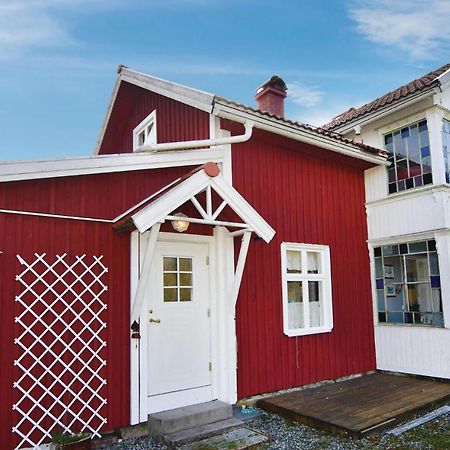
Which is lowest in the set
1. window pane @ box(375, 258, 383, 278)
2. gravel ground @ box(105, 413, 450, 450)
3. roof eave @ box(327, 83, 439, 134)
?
gravel ground @ box(105, 413, 450, 450)

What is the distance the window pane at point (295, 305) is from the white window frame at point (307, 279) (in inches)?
2.2

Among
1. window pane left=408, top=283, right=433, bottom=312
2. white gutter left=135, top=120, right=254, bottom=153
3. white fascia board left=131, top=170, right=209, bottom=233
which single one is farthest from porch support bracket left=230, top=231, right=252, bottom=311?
window pane left=408, top=283, right=433, bottom=312

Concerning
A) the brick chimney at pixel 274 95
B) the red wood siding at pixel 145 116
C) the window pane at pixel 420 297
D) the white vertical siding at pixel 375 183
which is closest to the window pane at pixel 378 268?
the window pane at pixel 420 297

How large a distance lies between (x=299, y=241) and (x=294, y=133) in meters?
1.67

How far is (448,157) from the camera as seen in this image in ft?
23.2

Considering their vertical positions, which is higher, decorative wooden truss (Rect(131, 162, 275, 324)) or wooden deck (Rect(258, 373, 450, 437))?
decorative wooden truss (Rect(131, 162, 275, 324))

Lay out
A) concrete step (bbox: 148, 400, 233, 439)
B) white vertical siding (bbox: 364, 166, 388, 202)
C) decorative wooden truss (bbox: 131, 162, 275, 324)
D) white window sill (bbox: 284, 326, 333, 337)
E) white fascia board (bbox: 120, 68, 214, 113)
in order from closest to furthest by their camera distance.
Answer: decorative wooden truss (bbox: 131, 162, 275, 324), concrete step (bbox: 148, 400, 233, 439), white fascia board (bbox: 120, 68, 214, 113), white window sill (bbox: 284, 326, 333, 337), white vertical siding (bbox: 364, 166, 388, 202)

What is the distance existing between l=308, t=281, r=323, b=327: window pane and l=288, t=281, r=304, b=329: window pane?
8.6 inches

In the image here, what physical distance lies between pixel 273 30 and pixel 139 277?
7162 mm

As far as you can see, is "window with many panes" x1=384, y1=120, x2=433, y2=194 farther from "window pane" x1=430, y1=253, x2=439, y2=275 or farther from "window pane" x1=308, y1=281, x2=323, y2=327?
"window pane" x1=308, y1=281, x2=323, y2=327

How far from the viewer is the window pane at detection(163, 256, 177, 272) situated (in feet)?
17.3

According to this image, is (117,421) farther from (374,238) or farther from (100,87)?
(100,87)

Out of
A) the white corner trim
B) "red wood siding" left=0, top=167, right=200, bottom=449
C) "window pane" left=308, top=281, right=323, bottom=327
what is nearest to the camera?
"red wood siding" left=0, top=167, right=200, bottom=449

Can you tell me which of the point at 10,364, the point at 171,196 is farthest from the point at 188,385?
the point at 171,196
